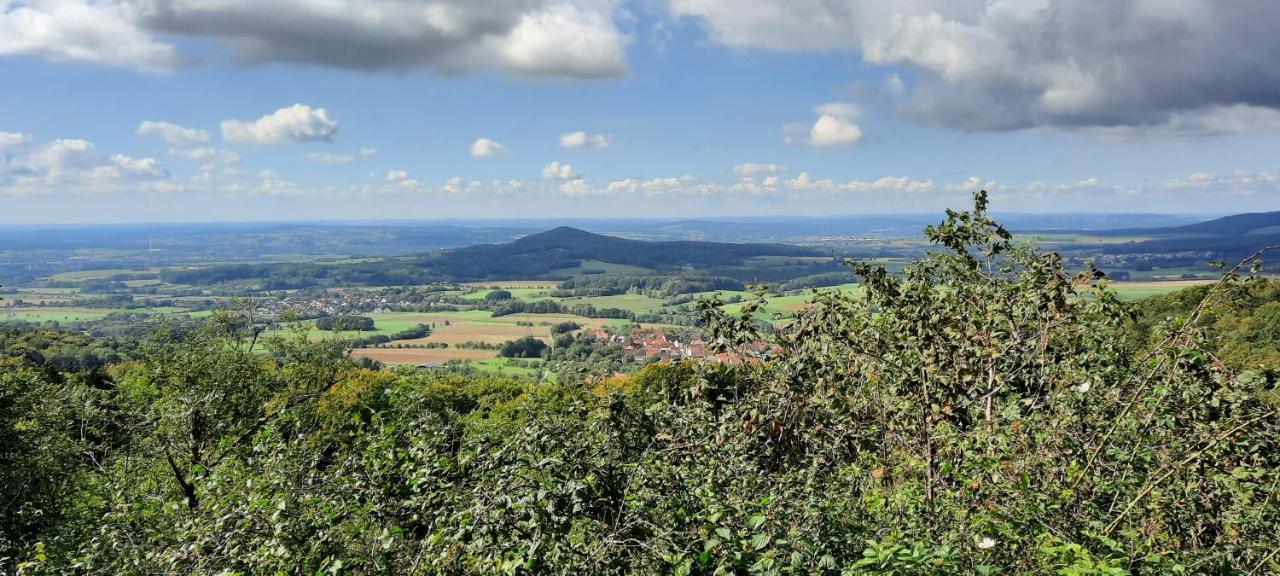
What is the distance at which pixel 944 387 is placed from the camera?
6766 millimetres

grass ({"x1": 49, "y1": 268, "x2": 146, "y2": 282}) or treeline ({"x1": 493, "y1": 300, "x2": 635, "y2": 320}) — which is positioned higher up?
grass ({"x1": 49, "y1": 268, "x2": 146, "y2": 282})

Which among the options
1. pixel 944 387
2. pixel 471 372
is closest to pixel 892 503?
pixel 944 387

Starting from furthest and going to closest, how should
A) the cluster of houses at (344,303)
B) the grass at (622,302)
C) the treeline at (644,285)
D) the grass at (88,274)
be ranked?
the grass at (88,274) < the treeline at (644,285) < the cluster of houses at (344,303) < the grass at (622,302)

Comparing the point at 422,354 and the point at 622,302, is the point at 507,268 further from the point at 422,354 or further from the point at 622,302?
the point at 422,354

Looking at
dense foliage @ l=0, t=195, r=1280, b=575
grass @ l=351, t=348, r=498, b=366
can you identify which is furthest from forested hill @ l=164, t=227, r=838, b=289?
dense foliage @ l=0, t=195, r=1280, b=575

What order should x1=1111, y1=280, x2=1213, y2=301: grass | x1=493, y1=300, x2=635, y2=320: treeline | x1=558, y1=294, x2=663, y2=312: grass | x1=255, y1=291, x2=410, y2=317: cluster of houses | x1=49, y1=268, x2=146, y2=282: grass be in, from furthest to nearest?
x1=49, y1=268, x2=146, y2=282: grass
x1=255, y1=291, x2=410, y2=317: cluster of houses
x1=558, y1=294, x2=663, y2=312: grass
x1=493, y1=300, x2=635, y2=320: treeline
x1=1111, y1=280, x2=1213, y2=301: grass

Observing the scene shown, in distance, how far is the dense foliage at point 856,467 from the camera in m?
4.25

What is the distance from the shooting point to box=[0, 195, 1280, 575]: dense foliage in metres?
4.25

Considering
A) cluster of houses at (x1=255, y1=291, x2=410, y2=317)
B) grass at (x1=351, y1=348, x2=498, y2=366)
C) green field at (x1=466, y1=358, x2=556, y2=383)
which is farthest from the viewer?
cluster of houses at (x1=255, y1=291, x2=410, y2=317)

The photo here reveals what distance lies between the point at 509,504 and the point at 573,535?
47cm

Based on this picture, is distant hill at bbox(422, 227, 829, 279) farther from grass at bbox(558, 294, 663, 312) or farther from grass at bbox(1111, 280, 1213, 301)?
grass at bbox(1111, 280, 1213, 301)

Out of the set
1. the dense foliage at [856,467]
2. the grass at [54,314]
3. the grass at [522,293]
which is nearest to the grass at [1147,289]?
the dense foliage at [856,467]

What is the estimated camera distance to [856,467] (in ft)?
20.1

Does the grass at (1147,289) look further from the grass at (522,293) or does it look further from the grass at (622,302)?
the grass at (522,293)
